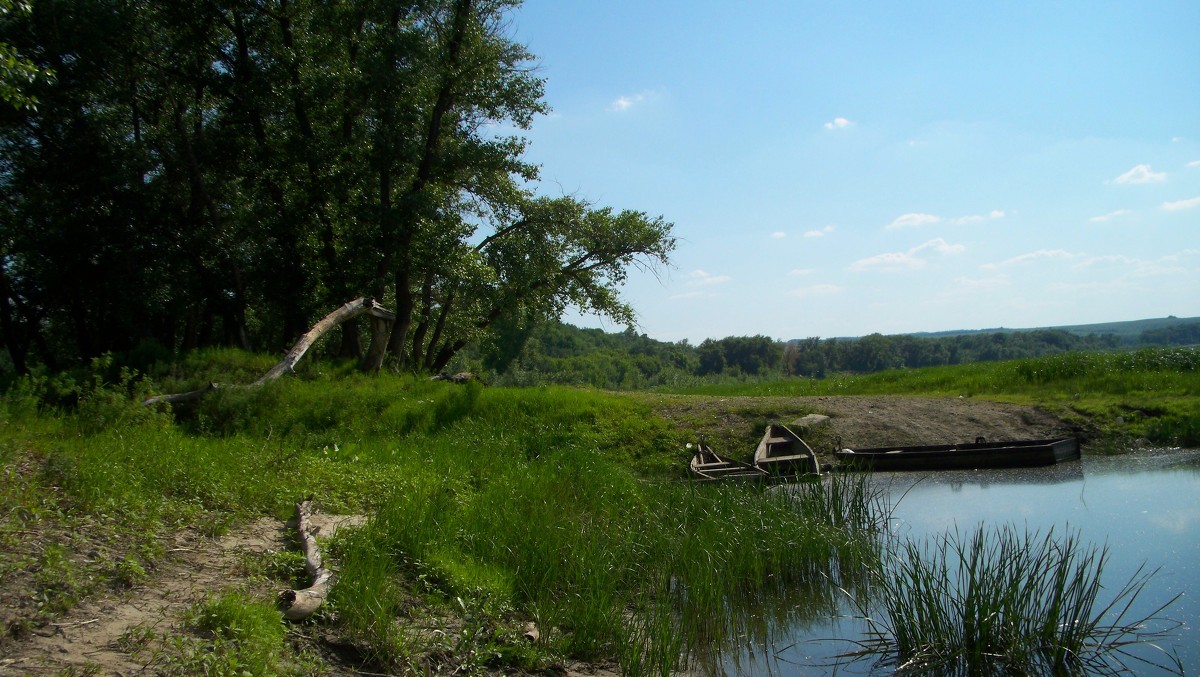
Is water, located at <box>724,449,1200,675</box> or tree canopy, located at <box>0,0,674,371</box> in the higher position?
tree canopy, located at <box>0,0,674,371</box>

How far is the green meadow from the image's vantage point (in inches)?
216

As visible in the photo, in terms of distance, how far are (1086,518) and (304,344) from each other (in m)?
12.3

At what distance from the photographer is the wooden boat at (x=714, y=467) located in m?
11.9

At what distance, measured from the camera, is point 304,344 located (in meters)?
14.7

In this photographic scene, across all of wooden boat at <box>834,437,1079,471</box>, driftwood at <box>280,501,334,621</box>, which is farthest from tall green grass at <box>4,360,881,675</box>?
wooden boat at <box>834,437,1079,471</box>

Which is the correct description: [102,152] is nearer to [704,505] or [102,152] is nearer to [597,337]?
[704,505]

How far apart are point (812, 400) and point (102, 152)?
15.8 metres

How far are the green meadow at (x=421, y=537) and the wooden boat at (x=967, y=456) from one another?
3394 millimetres

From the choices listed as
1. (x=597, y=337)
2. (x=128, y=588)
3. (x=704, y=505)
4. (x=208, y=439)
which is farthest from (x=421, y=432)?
(x=597, y=337)

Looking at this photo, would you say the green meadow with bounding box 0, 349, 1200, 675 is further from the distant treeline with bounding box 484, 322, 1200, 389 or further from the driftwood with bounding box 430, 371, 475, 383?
the distant treeline with bounding box 484, 322, 1200, 389

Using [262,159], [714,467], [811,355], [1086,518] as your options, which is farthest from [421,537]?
[811,355]

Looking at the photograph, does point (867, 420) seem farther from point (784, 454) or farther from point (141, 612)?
point (141, 612)

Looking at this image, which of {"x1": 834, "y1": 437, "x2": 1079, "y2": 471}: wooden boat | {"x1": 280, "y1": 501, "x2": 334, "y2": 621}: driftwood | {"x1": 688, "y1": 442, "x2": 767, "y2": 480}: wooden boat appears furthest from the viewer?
{"x1": 834, "y1": 437, "x2": 1079, "y2": 471}: wooden boat

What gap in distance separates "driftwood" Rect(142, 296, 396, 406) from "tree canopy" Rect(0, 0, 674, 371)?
543mm
